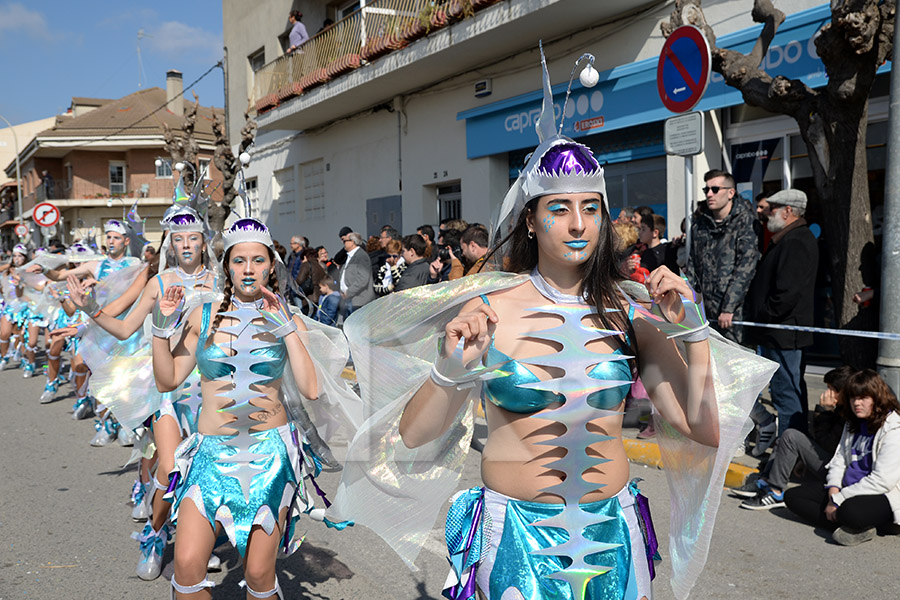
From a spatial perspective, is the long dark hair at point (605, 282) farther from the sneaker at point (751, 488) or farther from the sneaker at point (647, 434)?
the sneaker at point (647, 434)

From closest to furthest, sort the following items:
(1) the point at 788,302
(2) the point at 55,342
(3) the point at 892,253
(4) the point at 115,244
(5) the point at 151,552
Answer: (5) the point at 151,552
(3) the point at 892,253
(1) the point at 788,302
(4) the point at 115,244
(2) the point at 55,342

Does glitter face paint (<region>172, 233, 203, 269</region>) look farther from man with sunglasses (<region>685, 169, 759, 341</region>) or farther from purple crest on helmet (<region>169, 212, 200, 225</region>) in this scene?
man with sunglasses (<region>685, 169, 759, 341</region>)

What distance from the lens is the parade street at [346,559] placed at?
4141mm

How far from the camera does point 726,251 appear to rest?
6.32m

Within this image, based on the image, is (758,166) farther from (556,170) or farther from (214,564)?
(556,170)

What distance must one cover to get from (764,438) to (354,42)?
39.2 feet

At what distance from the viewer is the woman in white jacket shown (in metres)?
4.70

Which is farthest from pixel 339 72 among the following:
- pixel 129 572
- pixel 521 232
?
pixel 521 232

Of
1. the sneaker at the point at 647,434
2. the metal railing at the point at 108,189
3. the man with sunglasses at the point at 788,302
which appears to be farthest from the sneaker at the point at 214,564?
the metal railing at the point at 108,189

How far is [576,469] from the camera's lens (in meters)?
2.23

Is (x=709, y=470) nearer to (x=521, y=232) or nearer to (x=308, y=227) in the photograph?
(x=521, y=232)

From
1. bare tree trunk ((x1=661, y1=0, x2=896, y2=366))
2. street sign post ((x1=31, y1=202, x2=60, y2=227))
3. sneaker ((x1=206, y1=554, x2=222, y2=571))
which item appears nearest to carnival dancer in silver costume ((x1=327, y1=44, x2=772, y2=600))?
sneaker ((x1=206, y1=554, x2=222, y2=571))

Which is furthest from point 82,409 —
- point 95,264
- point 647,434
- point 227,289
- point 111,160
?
point 111,160

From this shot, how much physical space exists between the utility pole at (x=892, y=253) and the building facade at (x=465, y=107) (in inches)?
121
